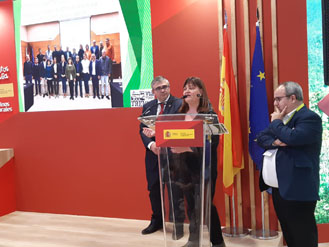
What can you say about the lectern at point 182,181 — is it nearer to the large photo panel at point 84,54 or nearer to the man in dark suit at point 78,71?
the large photo panel at point 84,54

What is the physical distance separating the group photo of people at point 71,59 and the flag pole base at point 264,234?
2.16m

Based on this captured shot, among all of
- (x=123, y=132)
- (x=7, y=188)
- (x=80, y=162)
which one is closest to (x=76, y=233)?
(x=80, y=162)

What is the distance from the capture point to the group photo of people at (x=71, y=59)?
14.5 ft

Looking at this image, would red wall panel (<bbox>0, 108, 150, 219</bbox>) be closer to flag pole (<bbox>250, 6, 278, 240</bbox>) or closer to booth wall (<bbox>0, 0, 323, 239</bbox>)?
booth wall (<bbox>0, 0, 323, 239</bbox>)

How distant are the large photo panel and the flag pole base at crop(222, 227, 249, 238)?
1.68 metres

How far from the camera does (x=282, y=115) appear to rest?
8.50ft

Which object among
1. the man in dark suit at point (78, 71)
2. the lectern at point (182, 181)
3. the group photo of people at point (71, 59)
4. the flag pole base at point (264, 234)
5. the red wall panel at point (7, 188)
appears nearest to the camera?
the lectern at point (182, 181)

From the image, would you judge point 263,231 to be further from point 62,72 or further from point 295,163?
point 62,72

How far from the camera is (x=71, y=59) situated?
464 centimetres

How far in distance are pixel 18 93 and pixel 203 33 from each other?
2.62 metres

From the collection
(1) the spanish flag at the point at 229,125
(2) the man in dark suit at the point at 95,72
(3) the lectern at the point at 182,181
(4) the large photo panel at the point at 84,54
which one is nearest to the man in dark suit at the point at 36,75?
(4) the large photo panel at the point at 84,54

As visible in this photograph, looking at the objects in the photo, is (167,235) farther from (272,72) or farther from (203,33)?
(203,33)

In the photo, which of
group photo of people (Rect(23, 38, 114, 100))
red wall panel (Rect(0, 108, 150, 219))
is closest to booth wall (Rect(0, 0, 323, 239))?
red wall panel (Rect(0, 108, 150, 219))

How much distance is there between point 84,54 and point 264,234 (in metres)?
2.92
